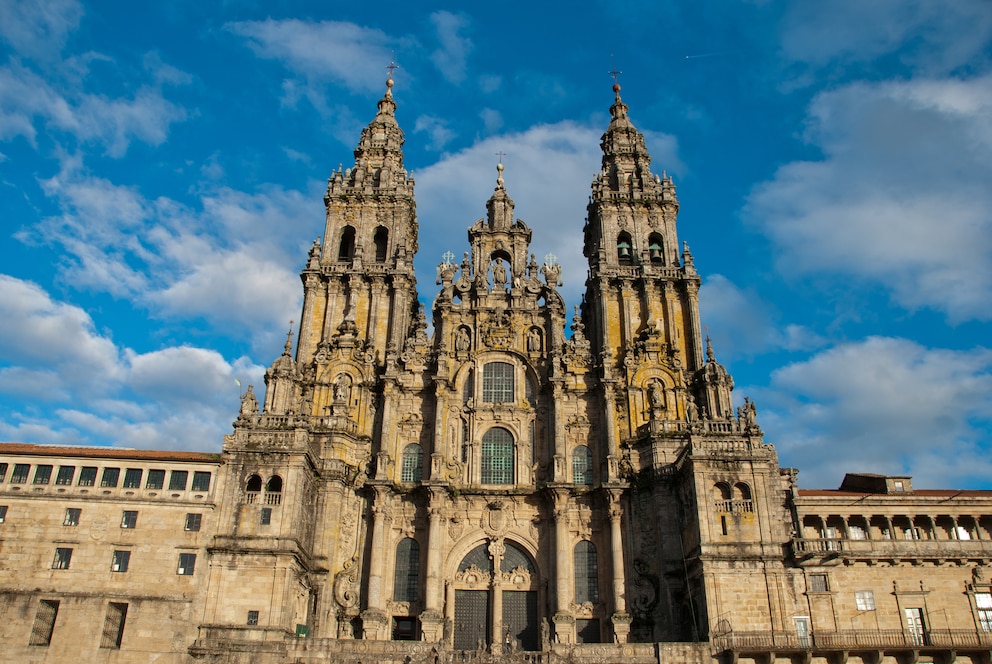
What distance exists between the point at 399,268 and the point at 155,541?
66.7 ft

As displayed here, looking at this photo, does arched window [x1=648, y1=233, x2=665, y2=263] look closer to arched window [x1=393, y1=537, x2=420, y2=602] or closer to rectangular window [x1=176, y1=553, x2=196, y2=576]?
arched window [x1=393, y1=537, x2=420, y2=602]

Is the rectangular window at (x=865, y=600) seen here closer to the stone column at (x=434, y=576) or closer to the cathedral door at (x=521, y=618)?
the cathedral door at (x=521, y=618)

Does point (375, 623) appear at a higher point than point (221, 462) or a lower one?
lower

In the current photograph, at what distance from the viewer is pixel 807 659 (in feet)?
112

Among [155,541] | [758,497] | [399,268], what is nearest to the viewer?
[155,541]

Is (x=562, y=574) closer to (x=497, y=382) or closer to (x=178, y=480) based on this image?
(x=497, y=382)

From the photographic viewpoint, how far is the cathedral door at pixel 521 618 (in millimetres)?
40312

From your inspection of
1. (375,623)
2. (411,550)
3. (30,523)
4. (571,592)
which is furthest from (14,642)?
(571,592)

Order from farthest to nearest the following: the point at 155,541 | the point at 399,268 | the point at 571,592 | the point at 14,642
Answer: the point at 399,268, the point at 571,592, the point at 155,541, the point at 14,642

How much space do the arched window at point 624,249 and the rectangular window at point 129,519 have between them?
30342mm

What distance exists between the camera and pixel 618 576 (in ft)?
131

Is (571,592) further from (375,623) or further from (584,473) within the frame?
(375,623)

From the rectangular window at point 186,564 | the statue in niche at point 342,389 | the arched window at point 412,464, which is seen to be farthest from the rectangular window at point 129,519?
the arched window at point 412,464

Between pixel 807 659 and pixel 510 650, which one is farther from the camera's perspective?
pixel 510 650
